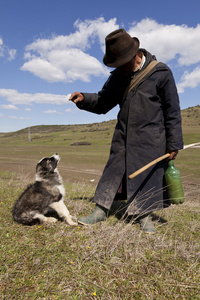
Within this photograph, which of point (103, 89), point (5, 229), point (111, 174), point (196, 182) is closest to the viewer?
point (5, 229)

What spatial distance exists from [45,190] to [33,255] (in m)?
1.43

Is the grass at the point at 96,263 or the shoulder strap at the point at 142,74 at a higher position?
the shoulder strap at the point at 142,74

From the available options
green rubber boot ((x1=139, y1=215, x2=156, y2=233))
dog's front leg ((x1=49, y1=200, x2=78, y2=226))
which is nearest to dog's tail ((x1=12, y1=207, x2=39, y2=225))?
dog's front leg ((x1=49, y1=200, x2=78, y2=226))

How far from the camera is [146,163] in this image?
12.3 feet

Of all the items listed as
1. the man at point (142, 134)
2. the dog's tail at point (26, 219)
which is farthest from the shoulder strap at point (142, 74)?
the dog's tail at point (26, 219)

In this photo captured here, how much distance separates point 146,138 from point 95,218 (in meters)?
1.73

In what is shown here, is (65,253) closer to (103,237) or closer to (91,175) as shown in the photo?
(103,237)

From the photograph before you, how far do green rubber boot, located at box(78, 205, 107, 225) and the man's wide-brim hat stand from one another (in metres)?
2.61

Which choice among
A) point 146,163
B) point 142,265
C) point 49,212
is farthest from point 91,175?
point 142,265

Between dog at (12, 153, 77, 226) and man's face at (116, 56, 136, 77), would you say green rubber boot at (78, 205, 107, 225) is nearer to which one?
dog at (12, 153, 77, 226)

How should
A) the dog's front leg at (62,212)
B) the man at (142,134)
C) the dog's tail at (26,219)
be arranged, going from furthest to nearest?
the dog's front leg at (62,212)
the dog's tail at (26,219)
the man at (142,134)

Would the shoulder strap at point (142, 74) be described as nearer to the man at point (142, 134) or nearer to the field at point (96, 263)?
the man at point (142, 134)

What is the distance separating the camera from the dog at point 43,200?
3.86 meters

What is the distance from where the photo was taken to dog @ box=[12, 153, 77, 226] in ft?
12.7
